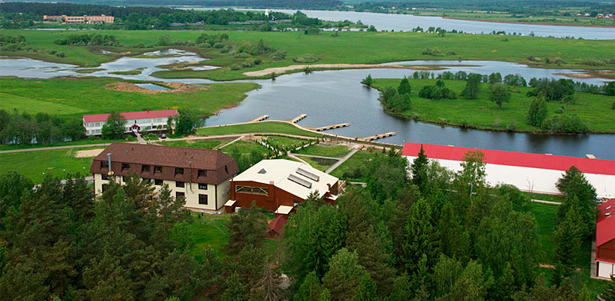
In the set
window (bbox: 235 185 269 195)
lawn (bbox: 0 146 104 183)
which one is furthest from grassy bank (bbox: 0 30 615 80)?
window (bbox: 235 185 269 195)

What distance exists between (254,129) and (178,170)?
29.3 m

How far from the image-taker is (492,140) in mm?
72750

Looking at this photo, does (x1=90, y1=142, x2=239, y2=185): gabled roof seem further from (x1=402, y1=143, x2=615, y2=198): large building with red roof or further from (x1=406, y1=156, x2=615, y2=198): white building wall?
(x1=406, y1=156, x2=615, y2=198): white building wall

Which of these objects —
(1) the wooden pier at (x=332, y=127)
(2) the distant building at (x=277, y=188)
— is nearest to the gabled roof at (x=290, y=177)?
(2) the distant building at (x=277, y=188)

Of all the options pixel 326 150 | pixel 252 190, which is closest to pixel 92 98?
pixel 326 150

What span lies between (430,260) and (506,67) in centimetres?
11649

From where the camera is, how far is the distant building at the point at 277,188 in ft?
139

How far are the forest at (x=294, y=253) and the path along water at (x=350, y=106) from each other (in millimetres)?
34695

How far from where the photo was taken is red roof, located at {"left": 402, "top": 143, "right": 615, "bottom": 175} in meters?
49.1

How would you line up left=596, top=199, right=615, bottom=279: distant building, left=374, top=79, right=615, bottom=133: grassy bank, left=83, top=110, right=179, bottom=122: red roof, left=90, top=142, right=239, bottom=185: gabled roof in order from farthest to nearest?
left=374, top=79, right=615, bottom=133: grassy bank < left=83, top=110, right=179, bottom=122: red roof < left=90, top=142, right=239, bottom=185: gabled roof < left=596, top=199, right=615, bottom=279: distant building

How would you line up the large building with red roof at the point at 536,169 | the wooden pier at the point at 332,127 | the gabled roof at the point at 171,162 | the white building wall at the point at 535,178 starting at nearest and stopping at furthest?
the gabled roof at the point at 171,162, the white building wall at the point at 535,178, the large building with red roof at the point at 536,169, the wooden pier at the point at 332,127

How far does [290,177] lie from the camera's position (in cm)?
4475

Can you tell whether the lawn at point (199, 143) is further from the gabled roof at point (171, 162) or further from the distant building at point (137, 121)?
A: the gabled roof at point (171, 162)

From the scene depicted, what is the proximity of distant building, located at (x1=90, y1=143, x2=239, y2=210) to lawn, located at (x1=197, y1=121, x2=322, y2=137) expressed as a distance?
78.6 feet
